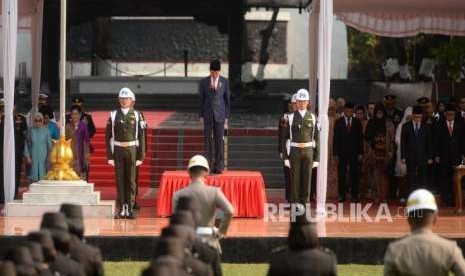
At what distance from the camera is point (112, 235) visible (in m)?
17.5

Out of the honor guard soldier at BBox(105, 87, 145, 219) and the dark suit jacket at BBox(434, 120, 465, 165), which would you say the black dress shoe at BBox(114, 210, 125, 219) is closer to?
the honor guard soldier at BBox(105, 87, 145, 219)

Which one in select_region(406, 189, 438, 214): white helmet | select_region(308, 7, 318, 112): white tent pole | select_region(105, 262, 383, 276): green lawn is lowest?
select_region(105, 262, 383, 276): green lawn

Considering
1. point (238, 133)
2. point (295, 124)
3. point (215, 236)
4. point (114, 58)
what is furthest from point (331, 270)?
point (114, 58)

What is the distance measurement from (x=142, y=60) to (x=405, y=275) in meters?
41.2

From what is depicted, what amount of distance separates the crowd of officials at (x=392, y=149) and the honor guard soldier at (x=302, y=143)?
76 centimetres

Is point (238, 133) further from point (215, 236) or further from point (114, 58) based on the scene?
point (114, 58)

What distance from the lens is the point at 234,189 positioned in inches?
777

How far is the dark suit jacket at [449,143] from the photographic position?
21.1 meters

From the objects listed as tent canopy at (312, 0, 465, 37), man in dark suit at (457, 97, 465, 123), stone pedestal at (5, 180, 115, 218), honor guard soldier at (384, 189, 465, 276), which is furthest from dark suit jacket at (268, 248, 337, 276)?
tent canopy at (312, 0, 465, 37)

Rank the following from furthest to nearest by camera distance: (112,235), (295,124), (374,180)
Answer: (374,180), (295,124), (112,235)

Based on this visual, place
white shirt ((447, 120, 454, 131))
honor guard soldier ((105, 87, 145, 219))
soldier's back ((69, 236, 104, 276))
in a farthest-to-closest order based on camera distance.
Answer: white shirt ((447, 120, 454, 131)) → honor guard soldier ((105, 87, 145, 219)) → soldier's back ((69, 236, 104, 276))

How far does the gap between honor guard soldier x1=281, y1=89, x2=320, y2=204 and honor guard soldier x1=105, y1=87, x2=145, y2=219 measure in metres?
2.18

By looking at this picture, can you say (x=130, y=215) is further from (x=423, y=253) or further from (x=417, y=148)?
(x=423, y=253)

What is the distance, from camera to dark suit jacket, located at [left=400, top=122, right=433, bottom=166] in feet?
69.3
